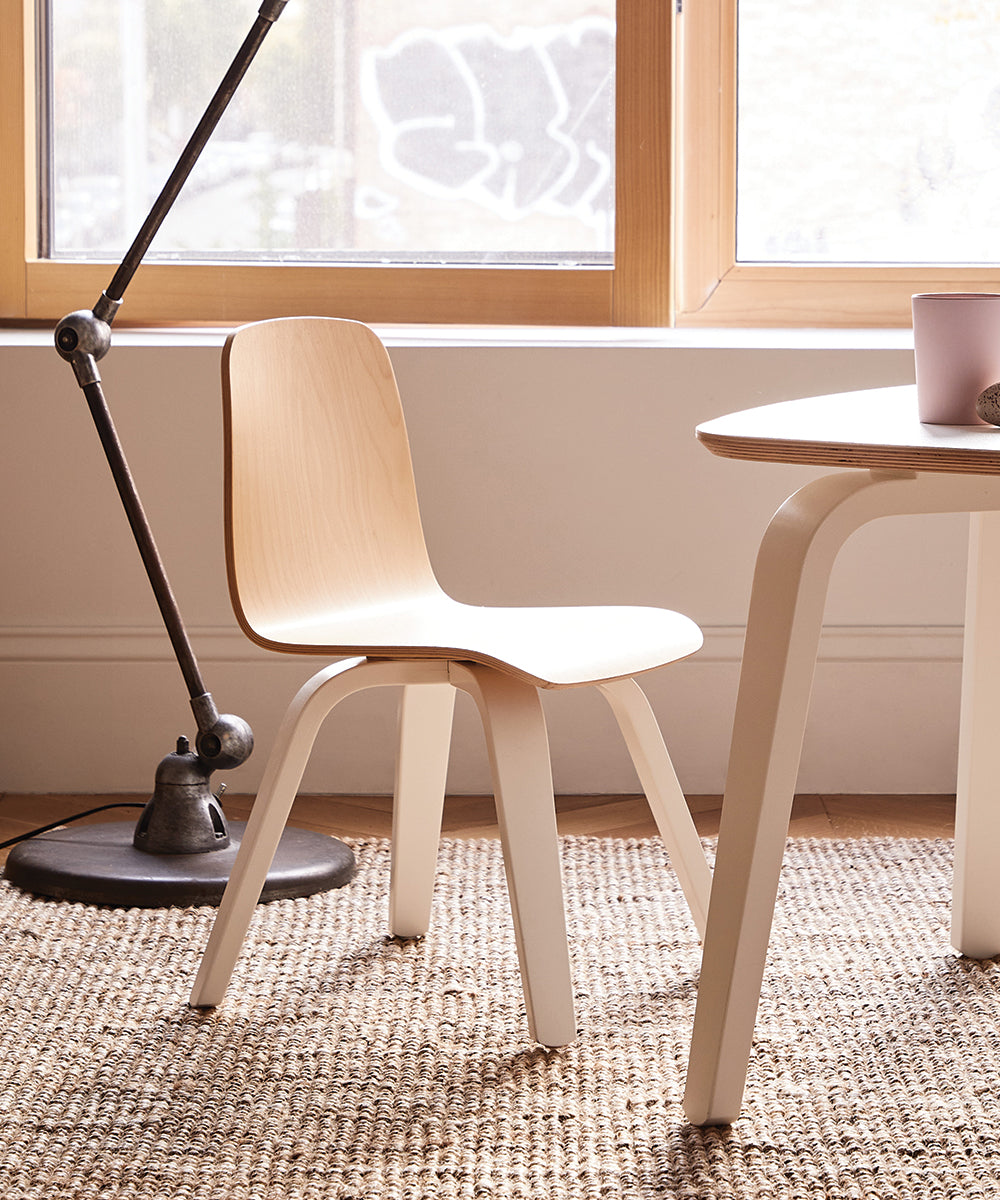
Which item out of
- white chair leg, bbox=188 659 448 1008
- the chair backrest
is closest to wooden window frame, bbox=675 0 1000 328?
the chair backrest

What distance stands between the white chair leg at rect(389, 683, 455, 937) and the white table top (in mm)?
511

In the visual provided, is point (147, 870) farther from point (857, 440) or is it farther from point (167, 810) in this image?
point (857, 440)

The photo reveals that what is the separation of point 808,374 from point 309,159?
0.82 m

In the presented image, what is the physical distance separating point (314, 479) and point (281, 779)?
324 mm

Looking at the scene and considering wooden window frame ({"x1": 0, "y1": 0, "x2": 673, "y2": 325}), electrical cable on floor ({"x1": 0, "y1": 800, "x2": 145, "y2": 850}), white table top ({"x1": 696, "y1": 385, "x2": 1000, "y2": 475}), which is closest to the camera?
white table top ({"x1": 696, "y1": 385, "x2": 1000, "y2": 475})

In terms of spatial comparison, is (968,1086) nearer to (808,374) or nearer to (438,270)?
(808,374)

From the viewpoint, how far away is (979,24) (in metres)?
2.24

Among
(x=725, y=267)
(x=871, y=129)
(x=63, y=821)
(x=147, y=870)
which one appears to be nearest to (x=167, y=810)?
(x=147, y=870)

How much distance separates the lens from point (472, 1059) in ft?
4.21

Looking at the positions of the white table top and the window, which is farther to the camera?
the window

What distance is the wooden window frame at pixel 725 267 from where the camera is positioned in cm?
224

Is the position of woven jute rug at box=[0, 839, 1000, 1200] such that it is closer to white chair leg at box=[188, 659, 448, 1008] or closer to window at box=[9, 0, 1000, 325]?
white chair leg at box=[188, 659, 448, 1008]

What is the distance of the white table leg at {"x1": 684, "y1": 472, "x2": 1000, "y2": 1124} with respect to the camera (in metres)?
1.09

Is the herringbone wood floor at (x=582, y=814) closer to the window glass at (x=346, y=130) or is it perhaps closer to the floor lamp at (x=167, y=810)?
the floor lamp at (x=167, y=810)
